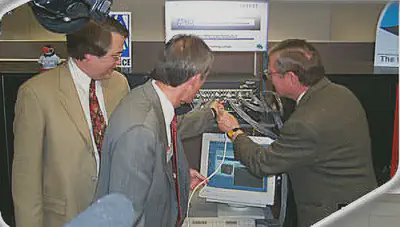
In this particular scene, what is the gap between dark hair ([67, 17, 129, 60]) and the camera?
4.52 ft

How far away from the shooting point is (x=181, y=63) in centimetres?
135

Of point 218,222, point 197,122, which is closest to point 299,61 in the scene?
point 197,122

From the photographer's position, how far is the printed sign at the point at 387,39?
5.66 feet

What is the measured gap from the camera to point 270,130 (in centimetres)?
175

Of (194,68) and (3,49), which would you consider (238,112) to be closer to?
(194,68)

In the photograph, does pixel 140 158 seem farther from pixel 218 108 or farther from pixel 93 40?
pixel 218 108

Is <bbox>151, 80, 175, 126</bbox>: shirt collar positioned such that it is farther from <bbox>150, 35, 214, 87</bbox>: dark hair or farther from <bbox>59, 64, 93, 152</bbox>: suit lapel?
<bbox>59, 64, 93, 152</bbox>: suit lapel

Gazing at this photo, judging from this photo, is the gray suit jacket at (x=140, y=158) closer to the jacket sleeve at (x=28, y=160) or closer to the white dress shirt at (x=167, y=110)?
the white dress shirt at (x=167, y=110)

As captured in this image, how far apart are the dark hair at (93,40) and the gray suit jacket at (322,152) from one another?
0.55 metres

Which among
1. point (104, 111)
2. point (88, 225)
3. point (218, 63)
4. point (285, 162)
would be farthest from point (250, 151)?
point (88, 225)

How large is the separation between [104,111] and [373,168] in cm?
89

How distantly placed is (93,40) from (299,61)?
0.64 m

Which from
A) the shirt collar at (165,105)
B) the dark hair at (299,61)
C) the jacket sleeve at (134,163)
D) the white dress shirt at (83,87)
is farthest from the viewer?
the dark hair at (299,61)

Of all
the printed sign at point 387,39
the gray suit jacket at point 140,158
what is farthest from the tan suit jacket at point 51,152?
the printed sign at point 387,39
